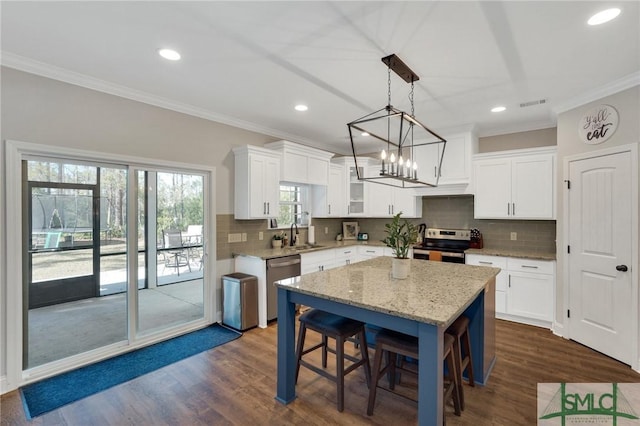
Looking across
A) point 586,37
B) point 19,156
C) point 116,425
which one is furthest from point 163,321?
point 586,37

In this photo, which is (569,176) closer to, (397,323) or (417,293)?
(417,293)

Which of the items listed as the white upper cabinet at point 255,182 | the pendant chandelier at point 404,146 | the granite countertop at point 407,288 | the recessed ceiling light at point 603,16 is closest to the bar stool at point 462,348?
the granite countertop at point 407,288

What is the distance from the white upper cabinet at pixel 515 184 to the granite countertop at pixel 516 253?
1.60ft

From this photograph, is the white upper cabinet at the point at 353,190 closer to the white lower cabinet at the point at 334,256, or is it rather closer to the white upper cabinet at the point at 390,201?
the white upper cabinet at the point at 390,201

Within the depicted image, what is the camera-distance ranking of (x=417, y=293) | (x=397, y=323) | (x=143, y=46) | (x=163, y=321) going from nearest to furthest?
(x=397, y=323) < (x=417, y=293) < (x=143, y=46) < (x=163, y=321)

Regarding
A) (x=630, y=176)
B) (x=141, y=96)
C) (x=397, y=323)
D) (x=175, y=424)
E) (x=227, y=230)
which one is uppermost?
(x=141, y=96)

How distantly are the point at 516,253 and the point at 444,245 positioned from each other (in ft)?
3.42

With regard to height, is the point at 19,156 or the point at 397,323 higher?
the point at 19,156

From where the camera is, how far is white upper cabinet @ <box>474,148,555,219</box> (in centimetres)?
400

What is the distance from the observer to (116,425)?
2.16 metres

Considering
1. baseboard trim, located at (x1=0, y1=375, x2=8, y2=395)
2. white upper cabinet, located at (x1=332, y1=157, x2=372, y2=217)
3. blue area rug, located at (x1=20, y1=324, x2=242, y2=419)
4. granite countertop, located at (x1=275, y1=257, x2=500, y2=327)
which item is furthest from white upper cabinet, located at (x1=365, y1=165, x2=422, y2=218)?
baseboard trim, located at (x1=0, y1=375, x2=8, y2=395)

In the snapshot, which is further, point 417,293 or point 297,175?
point 297,175

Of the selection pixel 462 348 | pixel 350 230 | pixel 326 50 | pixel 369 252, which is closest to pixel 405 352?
pixel 462 348

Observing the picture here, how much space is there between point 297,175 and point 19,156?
304 cm
